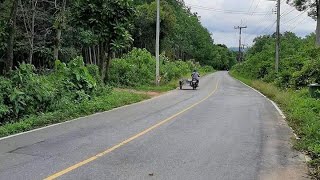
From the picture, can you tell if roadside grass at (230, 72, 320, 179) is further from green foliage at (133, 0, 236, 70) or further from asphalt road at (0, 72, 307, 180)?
green foliage at (133, 0, 236, 70)

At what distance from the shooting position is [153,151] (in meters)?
8.88

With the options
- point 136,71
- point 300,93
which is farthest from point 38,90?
point 136,71

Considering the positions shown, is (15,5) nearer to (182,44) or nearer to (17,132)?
(17,132)

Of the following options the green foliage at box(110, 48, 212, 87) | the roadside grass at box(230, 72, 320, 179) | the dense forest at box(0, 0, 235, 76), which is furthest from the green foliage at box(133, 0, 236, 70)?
the roadside grass at box(230, 72, 320, 179)

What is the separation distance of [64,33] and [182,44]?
60390 mm

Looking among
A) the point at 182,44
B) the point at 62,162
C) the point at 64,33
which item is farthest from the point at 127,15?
the point at 182,44

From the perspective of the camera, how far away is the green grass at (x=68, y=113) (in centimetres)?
1137

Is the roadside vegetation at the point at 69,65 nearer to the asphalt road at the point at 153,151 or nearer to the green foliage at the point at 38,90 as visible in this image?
the green foliage at the point at 38,90

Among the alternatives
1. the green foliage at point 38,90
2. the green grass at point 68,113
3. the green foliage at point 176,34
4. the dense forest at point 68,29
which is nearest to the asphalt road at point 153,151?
the green grass at point 68,113

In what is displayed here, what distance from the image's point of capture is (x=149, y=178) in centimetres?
673

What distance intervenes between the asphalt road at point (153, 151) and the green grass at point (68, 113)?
0.59 m

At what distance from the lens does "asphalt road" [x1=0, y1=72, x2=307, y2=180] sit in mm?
7117

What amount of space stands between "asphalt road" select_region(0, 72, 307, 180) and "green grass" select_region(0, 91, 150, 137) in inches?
23.3

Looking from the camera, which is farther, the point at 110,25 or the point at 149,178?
the point at 110,25
